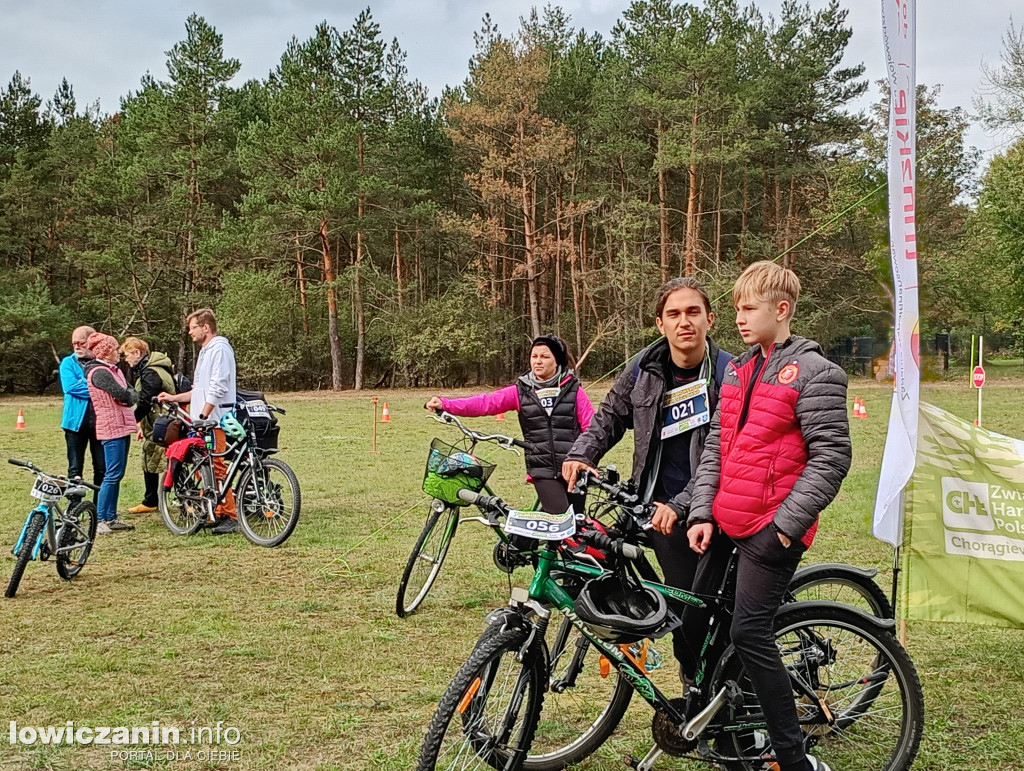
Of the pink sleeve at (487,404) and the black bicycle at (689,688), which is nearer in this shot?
the black bicycle at (689,688)

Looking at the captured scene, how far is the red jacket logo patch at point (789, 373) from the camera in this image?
8.81 feet

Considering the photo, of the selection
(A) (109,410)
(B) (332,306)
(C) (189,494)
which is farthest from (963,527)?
(B) (332,306)

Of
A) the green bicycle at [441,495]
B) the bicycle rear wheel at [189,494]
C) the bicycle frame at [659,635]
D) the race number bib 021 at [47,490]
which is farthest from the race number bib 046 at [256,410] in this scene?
the bicycle frame at [659,635]

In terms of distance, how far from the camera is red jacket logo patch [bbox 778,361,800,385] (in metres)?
2.69

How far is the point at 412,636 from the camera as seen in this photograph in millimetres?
4879

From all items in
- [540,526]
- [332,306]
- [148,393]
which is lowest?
[540,526]

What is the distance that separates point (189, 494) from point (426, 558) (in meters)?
3.19

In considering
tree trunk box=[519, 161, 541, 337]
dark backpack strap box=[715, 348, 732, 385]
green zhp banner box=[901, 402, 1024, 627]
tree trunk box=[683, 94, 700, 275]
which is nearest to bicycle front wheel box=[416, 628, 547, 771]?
dark backpack strap box=[715, 348, 732, 385]

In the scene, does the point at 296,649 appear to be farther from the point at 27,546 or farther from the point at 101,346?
the point at 101,346

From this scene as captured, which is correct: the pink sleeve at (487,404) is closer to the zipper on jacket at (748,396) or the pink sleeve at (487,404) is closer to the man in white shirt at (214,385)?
the zipper on jacket at (748,396)

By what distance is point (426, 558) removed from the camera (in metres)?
5.28

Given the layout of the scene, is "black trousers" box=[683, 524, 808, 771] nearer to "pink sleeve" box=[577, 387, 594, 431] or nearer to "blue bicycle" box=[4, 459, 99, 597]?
"pink sleeve" box=[577, 387, 594, 431]

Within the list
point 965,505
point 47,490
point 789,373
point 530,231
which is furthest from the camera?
point 530,231

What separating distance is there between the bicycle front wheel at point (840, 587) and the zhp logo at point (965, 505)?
0.98 m
